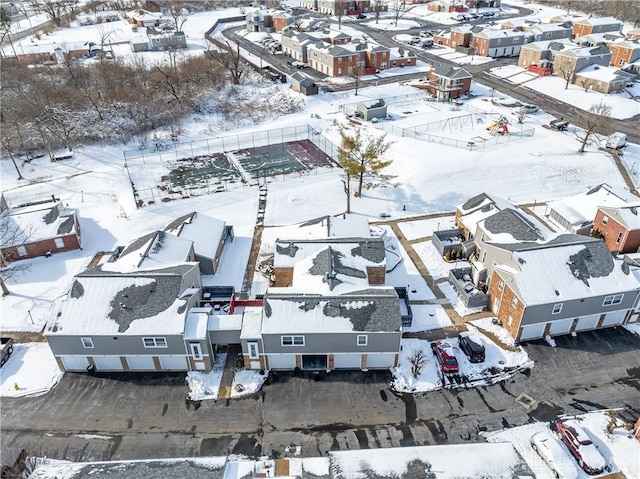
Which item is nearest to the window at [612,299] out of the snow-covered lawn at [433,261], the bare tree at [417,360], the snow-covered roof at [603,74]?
the snow-covered lawn at [433,261]

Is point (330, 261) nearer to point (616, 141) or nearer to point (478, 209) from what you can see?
point (478, 209)

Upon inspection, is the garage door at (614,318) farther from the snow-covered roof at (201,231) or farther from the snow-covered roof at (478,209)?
the snow-covered roof at (201,231)

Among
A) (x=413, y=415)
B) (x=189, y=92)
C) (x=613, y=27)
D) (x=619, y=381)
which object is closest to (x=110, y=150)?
(x=189, y=92)

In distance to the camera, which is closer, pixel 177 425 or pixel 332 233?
pixel 177 425

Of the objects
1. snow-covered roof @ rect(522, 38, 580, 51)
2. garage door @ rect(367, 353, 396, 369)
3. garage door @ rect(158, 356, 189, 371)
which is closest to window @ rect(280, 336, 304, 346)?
garage door @ rect(367, 353, 396, 369)

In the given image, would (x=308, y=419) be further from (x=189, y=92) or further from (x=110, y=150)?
(x=189, y=92)

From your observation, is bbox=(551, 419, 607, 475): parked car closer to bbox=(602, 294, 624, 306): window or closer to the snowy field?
bbox=(602, 294, 624, 306): window
